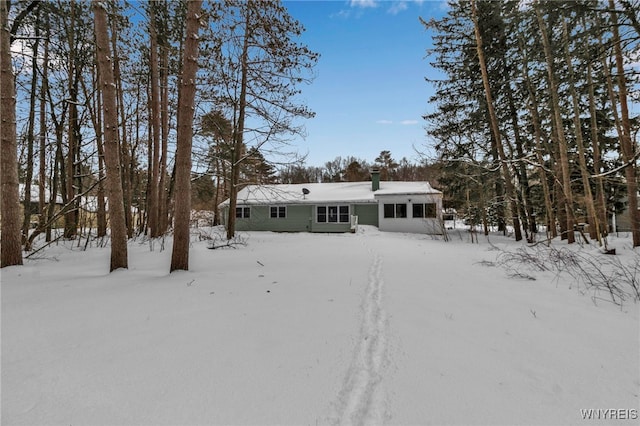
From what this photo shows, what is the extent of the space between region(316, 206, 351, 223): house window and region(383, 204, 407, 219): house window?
2404mm

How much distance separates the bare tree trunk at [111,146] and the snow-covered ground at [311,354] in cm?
82

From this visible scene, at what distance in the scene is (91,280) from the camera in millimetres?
3781

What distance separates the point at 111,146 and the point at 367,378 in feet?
16.2

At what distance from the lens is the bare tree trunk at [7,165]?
14.4 feet

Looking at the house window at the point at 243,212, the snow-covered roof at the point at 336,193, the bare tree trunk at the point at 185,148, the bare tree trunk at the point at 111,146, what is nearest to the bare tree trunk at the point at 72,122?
the bare tree trunk at the point at 111,146

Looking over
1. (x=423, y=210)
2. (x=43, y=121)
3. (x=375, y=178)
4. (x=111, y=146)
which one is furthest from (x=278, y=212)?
(x=111, y=146)

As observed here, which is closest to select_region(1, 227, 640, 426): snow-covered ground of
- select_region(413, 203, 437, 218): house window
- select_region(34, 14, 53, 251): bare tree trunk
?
select_region(34, 14, 53, 251): bare tree trunk

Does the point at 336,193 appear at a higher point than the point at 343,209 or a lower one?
higher

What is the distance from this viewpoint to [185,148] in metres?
4.26

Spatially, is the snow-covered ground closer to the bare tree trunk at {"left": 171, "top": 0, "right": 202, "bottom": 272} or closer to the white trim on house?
the bare tree trunk at {"left": 171, "top": 0, "right": 202, "bottom": 272}

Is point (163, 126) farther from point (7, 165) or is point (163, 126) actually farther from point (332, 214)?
point (332, 214)

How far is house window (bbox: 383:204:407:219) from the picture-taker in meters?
16.5

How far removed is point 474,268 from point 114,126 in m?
6.76

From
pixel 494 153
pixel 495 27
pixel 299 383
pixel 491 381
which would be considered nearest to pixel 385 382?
pixel 299 383
